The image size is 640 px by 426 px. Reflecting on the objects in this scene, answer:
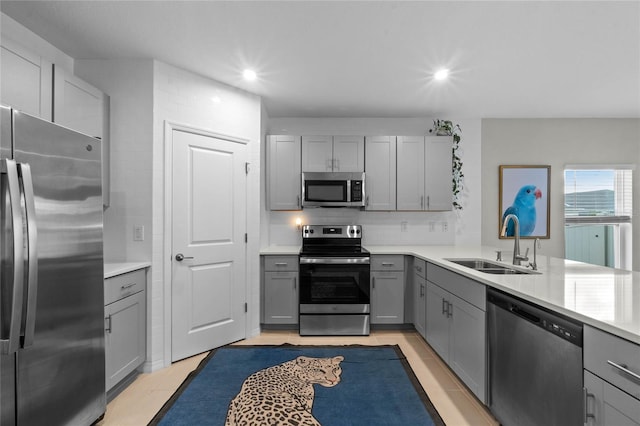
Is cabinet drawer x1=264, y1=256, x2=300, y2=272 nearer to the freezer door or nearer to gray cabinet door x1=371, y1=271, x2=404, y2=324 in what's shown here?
gray cabinet door x1=371, y1=271, x2=404, y2=324

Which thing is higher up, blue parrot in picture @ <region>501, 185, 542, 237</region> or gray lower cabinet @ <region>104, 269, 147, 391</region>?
blue parrot in picture @ <region>501, 185, 542, 237</region>

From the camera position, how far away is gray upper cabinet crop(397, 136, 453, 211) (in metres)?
3.90

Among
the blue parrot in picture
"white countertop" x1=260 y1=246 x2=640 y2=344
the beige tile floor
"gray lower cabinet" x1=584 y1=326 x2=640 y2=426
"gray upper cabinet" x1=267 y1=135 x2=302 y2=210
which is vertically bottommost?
the beige tile floor

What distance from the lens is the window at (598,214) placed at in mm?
4166

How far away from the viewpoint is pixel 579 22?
212 centimetres

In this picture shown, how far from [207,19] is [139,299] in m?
2.12

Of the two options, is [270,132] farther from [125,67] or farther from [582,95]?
[582,95]

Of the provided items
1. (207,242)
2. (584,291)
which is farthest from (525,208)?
(207,242)

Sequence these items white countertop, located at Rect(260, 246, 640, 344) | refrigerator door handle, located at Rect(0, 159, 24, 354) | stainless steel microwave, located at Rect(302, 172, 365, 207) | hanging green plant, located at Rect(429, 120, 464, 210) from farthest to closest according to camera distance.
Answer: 1. hanging green plant, located at Rect(429, 120, 464, 210)
2. stainless steel microwave, located at Rect(302, 172, 365, 207)
3. refrigerator door handle, located at Rect(0, 159, 24, 354)
4. white countertop, located at Rect(260, 246, 640, 344)

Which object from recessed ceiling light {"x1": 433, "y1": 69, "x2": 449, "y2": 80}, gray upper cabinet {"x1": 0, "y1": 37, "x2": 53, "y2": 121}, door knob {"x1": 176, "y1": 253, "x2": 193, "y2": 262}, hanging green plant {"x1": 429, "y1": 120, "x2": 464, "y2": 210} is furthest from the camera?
hanging green plant {"x1": 429, "y1": 120, "x2": 464, "y2": 210}

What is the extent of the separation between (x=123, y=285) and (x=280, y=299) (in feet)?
5.29

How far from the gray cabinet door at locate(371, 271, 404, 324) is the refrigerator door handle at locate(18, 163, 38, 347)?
285cm

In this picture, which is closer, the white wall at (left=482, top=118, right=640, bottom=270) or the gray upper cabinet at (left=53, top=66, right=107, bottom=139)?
the gray upper cabinet at (left=53, top=66, right=107, bottom=139)

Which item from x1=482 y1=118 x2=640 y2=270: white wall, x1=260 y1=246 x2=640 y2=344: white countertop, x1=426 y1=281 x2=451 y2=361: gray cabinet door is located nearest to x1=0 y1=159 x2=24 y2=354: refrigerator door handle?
x1=260 y1=246 x2=640 y2=344: white countertop
